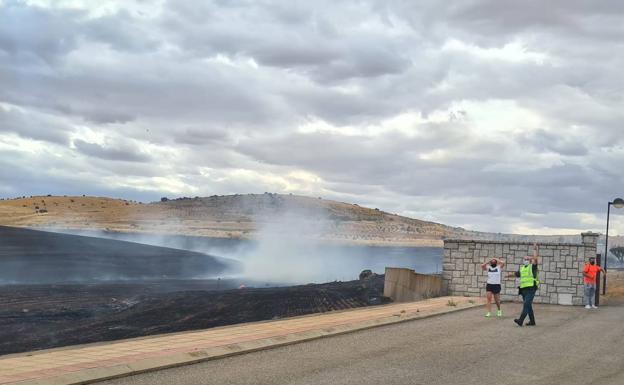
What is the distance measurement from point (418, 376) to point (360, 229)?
170881 millimetres

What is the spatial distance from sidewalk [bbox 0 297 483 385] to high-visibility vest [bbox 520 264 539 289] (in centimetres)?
254

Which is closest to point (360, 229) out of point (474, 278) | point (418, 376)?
point (474, 278)

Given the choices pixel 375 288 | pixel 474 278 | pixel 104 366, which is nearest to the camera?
pixel 104 366

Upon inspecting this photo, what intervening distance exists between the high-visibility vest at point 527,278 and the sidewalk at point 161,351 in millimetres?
2543

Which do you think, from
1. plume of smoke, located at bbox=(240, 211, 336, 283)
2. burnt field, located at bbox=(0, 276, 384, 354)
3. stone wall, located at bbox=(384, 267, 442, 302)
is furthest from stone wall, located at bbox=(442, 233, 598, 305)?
plume of smoke, located at bbox=(240, 211, 336, 283)

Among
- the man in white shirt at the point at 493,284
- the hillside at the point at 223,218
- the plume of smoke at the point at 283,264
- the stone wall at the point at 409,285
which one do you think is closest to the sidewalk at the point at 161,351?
the man in white shirt at the point at 493,284

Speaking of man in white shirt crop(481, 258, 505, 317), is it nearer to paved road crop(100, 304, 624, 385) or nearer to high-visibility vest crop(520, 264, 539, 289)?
high-visibility vest crop(520, 264, 539, 289)

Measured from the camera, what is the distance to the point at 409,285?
Result: 2612 cm

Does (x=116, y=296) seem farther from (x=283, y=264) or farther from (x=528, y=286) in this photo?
(x=283, y=264)

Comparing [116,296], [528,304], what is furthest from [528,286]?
[116,296]

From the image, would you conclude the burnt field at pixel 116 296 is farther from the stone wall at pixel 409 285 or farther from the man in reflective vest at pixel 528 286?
the man in reflective vest at pixel 528 286

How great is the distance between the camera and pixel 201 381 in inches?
379

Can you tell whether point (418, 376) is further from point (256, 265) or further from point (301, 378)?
point (256, 265)

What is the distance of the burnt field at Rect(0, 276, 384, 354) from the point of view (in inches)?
822
